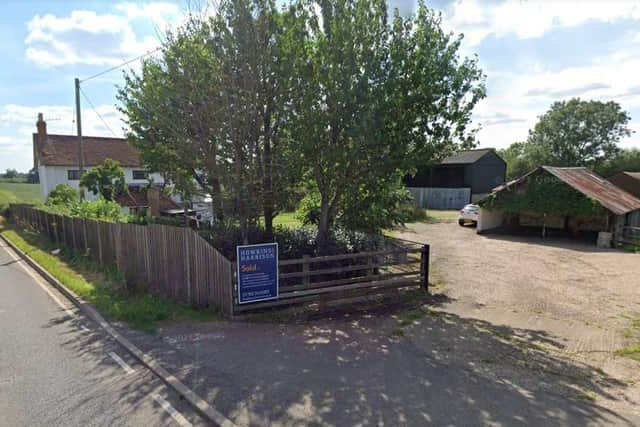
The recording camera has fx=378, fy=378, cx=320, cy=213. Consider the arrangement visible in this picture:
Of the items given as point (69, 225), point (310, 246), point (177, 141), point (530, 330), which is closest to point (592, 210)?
point (530, 330)

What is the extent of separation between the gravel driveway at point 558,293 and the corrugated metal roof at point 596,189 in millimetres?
2478

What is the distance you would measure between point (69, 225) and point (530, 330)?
1595 centimetres

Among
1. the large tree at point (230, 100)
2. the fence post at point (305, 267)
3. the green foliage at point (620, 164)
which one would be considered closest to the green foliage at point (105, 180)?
the large tree at point (230, 100)

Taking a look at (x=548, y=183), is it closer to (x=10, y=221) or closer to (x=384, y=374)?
(x=384, y=374)

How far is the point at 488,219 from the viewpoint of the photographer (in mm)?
22734

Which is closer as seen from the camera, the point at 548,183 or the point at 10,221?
the point at 548,183

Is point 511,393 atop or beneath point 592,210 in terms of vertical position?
beneath

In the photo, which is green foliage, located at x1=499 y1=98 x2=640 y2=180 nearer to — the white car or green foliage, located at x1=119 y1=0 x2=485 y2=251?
the white car

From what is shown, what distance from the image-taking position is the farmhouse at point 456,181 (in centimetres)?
4075

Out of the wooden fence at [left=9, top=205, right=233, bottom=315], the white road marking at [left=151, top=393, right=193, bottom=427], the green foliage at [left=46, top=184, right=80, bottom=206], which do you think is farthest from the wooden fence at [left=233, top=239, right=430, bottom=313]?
the green foliage at [left=46, top=184, right=80, bottom=206]

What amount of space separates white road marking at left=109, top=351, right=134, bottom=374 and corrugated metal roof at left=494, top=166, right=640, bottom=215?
20664 millimetres

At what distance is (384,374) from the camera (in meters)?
5.11

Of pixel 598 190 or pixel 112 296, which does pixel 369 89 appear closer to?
pixel 112 296

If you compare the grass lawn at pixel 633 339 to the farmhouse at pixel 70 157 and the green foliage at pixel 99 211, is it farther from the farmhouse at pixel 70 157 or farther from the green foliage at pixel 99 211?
the farmhouse at pixel 70 157
